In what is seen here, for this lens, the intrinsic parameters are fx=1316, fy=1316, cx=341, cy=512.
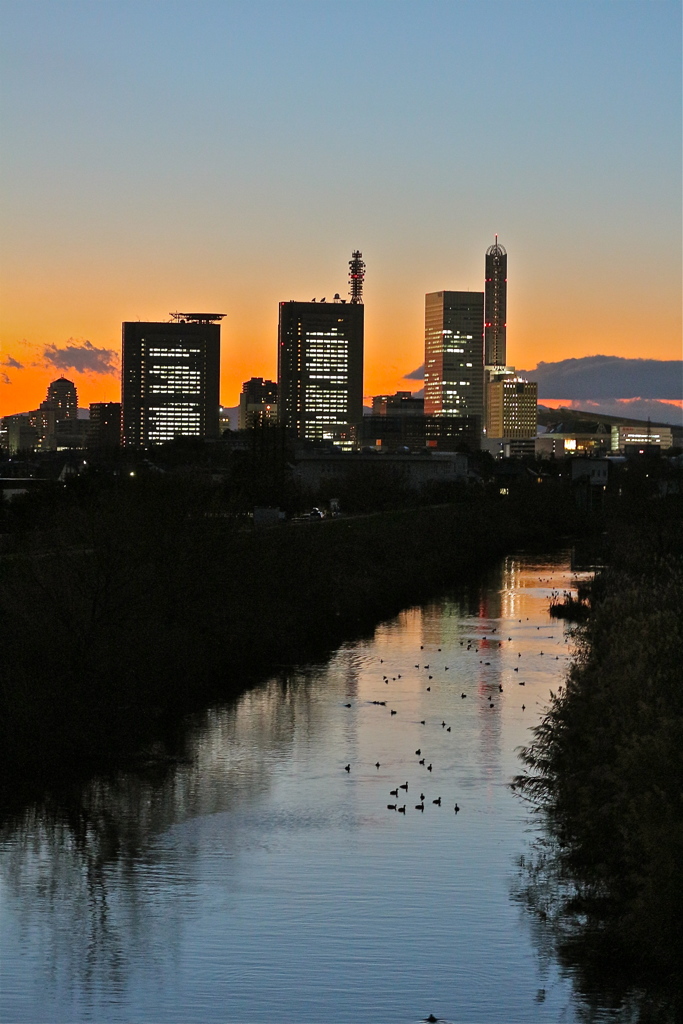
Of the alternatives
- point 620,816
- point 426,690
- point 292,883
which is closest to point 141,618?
point 426,690

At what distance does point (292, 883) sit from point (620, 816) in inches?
189

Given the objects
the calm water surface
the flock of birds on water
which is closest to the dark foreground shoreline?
the calm water surface

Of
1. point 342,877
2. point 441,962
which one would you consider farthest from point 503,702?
point 441,962

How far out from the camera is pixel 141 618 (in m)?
28.4

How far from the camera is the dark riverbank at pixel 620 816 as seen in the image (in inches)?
562

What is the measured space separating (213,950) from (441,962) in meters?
2.75

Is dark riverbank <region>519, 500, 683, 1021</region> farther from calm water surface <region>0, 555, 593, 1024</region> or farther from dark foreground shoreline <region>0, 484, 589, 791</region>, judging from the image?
dark foreground shoreline <region>0, 484, 589, 791</region>

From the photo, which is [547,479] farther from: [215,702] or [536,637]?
[215,702]

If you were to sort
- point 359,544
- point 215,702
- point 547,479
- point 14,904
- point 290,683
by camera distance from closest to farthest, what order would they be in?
point 14,904
point 215,702
point 290,683
point 359,544
point 547,479

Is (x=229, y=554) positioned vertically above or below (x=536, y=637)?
above

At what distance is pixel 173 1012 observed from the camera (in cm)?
1433

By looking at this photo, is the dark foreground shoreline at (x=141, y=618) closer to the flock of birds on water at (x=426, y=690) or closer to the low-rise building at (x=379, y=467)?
the flock of birds on water at (x=426, y=690)

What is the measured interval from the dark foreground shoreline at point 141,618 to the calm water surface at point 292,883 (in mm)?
1420

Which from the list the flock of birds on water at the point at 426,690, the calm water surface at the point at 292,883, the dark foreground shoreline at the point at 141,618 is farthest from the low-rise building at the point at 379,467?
the calm water surface at the point at 292,883
